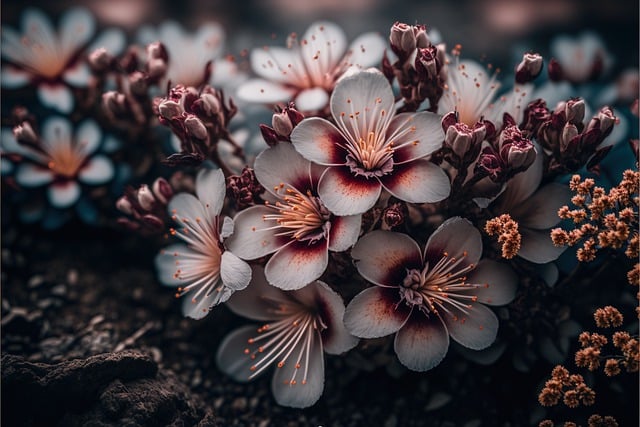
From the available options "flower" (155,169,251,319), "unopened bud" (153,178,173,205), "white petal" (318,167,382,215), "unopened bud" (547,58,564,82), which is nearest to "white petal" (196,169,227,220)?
"flower" (155,169,251,319)

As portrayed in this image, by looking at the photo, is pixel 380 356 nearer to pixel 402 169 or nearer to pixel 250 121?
pixel 402 169

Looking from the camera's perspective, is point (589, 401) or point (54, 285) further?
point (54, 285)

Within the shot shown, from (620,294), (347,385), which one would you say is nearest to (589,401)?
(620,294)

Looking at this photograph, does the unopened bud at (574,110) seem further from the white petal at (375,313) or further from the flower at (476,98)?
the white petal at (375,313)

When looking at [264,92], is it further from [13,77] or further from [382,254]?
[13,77]

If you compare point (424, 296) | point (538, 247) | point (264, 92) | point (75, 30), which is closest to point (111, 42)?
point (75, 30)

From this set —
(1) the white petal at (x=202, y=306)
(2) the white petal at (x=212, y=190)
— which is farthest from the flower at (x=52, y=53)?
(1) the white petal at (x=202, y=306)
